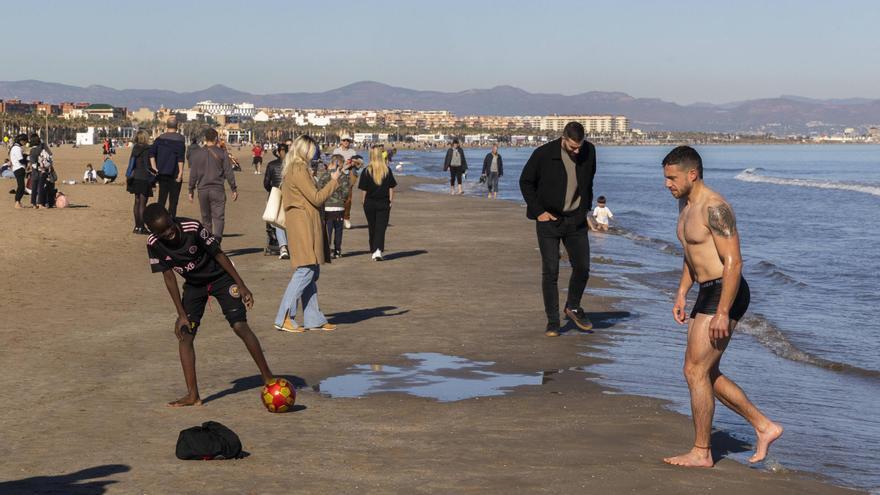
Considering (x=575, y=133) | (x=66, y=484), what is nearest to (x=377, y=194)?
(x=575, y=133)

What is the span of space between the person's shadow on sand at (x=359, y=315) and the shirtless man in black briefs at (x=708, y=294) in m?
6.14

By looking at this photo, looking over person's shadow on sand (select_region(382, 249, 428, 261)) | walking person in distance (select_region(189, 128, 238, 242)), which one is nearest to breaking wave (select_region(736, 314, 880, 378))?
person's shadow on sand (select_region(382, 249, 428, 261))

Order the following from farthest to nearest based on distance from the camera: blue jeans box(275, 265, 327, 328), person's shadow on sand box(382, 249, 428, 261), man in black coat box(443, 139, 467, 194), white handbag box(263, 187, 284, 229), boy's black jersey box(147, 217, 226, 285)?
man in black coat box(443, 139, 467, 194)
person's shadow on sand box(382, 249, 428, 261)
white handbag box(263, 187, 284, 229)
blue jeans box(275, 265, 327, 328)
boy's black jersey box(147, 217, 226, 285)

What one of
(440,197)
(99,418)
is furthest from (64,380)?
(440,197)

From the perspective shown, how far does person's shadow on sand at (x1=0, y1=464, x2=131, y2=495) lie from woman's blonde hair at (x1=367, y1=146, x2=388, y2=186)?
11901mm

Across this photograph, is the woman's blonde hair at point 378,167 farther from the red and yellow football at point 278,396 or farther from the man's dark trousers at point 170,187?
the red and yellow football at point 278,396

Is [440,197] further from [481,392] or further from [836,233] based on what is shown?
[481,392]

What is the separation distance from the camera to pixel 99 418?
7840 mm

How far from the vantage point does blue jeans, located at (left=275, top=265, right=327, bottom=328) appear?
11508 millimetres

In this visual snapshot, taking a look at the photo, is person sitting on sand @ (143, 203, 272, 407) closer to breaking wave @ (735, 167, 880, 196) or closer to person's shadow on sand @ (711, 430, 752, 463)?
person's shadow on sand @ (711, 430, 752, 463)

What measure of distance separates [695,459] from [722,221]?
1.40 m

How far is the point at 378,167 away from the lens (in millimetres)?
18156

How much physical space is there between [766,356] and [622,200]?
3952cm

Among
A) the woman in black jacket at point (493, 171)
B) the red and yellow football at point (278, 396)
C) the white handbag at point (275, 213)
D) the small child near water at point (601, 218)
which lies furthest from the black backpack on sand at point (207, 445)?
the woman in black jacket at point (493, 171)
